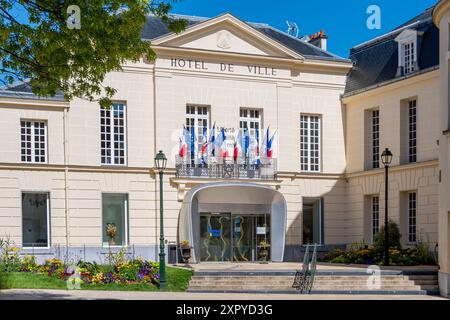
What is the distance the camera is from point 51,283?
22453 millimetres

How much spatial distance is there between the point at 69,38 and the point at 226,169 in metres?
18.6

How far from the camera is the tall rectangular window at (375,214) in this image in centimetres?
3222

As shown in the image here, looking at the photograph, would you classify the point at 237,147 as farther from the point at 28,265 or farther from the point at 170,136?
the point at 28,265

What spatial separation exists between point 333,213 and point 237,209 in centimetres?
527

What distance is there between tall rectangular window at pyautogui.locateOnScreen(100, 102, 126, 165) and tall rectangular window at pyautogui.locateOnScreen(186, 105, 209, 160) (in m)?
3.03

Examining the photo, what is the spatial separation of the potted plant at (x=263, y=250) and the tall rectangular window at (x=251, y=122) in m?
4.14

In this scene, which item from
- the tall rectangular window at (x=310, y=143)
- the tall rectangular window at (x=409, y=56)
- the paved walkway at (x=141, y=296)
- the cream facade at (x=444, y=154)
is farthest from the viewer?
the tall rectangular window at (x=310, y=143)

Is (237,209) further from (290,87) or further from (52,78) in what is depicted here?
(52,78)

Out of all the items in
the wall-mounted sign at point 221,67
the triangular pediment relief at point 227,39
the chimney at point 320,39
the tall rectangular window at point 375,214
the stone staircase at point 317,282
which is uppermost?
the chimney at point 320,39

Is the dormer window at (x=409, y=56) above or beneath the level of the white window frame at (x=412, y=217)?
above

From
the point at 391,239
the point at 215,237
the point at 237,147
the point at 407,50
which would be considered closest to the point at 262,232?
the point at 215,237

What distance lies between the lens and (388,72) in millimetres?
31797

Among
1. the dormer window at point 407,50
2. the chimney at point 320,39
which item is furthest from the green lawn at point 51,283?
the chimney at point 320,39

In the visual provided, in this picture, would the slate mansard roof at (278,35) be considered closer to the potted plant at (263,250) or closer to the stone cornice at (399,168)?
Answer: the stone cornice at (399,168)
